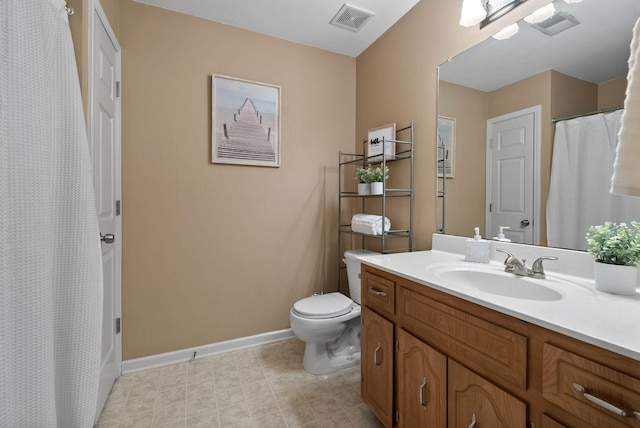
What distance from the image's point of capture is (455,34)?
160 centimetres

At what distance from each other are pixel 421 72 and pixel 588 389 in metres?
1.82

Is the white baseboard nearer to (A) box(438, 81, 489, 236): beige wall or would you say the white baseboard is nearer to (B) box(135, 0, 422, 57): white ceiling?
(A) box(438, 81, 489, 236): beige wall

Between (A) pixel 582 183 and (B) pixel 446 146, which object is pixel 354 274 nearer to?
(B) pixel 446 146

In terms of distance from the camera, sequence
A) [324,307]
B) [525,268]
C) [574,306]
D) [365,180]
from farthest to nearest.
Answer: [365,180] < [324,307] < [525,268] < [574,306]

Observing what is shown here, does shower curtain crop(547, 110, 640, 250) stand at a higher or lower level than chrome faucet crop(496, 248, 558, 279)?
higher

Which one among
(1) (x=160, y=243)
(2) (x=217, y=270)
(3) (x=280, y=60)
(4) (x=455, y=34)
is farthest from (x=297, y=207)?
(4) (x=455, y=34)

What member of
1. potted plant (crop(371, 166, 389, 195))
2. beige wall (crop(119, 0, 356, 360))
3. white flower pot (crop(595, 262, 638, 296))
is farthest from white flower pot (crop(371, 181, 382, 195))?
white flower pot (crop(595, 262, 638, 296))

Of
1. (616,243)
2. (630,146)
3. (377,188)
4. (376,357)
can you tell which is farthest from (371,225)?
(630,146)

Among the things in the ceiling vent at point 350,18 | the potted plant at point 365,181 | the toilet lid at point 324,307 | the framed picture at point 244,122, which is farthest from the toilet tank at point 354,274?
the ceiling vent at point 350,18

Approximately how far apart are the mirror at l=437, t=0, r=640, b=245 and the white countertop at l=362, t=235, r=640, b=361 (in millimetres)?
189

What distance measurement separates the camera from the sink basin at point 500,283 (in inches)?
40.1

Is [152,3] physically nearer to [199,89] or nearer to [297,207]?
[199,89]

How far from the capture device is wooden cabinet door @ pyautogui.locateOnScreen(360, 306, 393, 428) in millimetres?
1228

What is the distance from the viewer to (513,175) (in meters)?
1.33
